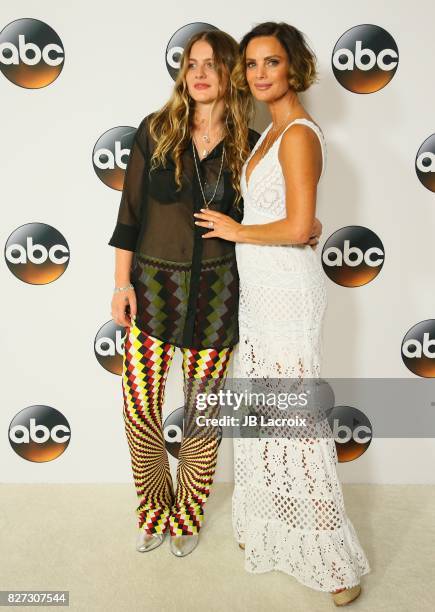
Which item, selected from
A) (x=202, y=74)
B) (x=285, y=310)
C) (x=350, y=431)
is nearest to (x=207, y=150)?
(x=202, y=74)

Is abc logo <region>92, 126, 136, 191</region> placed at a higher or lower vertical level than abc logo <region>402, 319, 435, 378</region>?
higher

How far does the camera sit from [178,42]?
78.9 inches

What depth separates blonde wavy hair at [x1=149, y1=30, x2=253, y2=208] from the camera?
5.57 feet

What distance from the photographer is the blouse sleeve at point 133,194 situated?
180 centimetres

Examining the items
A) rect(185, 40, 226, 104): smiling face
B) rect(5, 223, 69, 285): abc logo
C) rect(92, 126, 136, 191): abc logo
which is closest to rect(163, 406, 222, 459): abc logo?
rect(5, 223, 69, 285): abc logo

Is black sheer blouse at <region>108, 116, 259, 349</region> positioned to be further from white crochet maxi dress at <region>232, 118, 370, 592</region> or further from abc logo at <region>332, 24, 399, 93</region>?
abc logo at <region>332, 24, 399, 93</region>

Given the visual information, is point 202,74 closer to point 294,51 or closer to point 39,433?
point 294,51

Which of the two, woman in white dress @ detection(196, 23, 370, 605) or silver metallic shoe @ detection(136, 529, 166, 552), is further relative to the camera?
silver metallic shoe @ detection(136, 529, 166, 552)

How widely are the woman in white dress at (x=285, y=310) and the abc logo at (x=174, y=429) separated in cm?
63

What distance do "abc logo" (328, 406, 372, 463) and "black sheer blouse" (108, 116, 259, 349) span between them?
0.81 m

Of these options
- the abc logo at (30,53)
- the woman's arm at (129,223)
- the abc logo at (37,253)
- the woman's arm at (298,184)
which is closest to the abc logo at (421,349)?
the woman's arm at (298,184)

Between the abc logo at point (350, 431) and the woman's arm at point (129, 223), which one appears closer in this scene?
the woman's arm at point (129, 223)

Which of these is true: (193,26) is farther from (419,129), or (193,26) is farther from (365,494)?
(365,494)

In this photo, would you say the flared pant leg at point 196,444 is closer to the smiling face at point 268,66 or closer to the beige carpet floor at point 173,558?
the beige carpet floor at point 173,558
